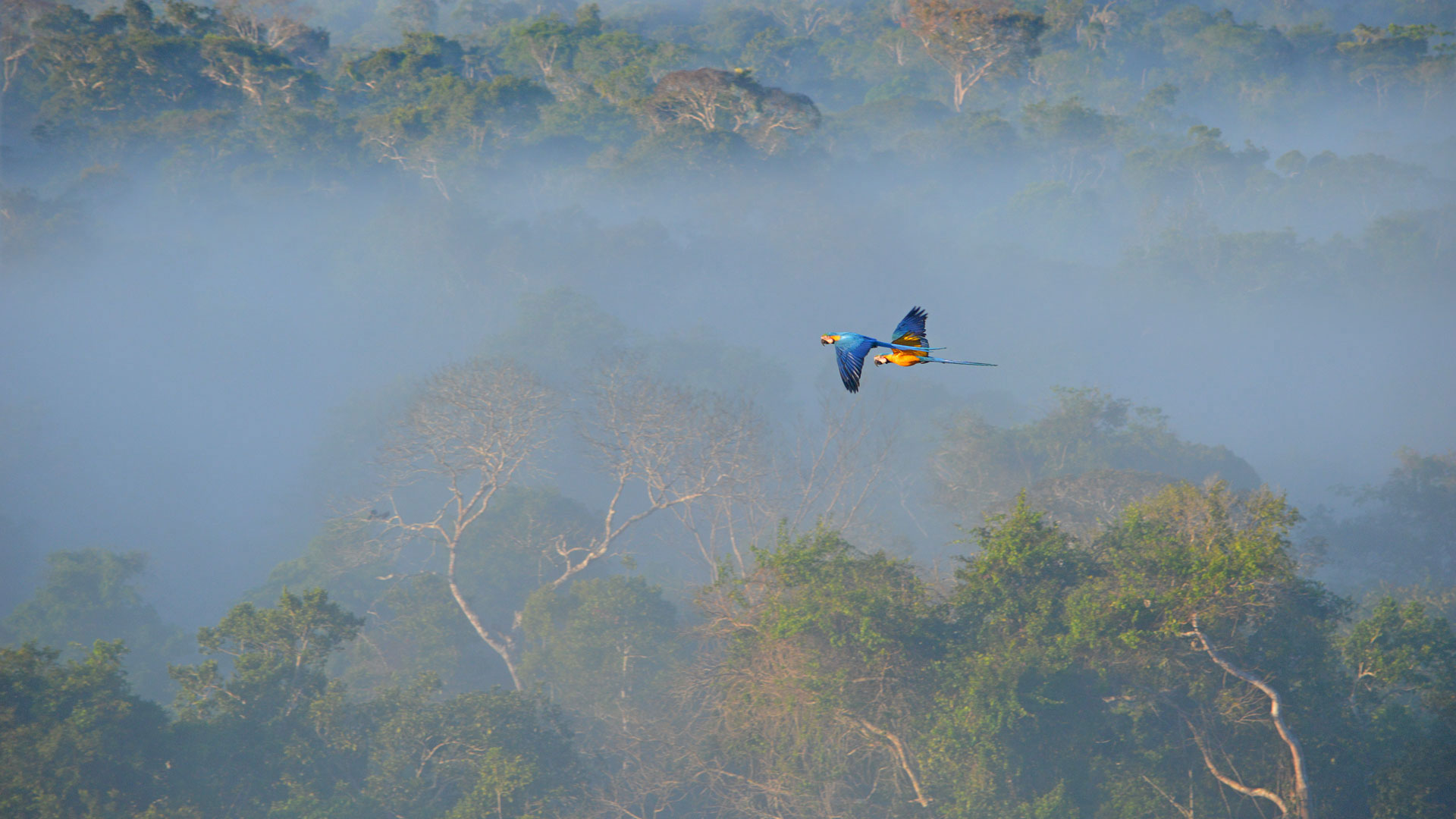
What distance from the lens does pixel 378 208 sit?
163 feet

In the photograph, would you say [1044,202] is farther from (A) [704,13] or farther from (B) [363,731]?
(B) [363,731]

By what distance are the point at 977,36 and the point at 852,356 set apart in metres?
57.4

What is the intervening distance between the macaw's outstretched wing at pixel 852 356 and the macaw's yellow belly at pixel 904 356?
15 centimetres

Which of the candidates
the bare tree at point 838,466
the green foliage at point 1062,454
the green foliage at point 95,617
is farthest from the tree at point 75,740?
the green foliage at point 1062,454

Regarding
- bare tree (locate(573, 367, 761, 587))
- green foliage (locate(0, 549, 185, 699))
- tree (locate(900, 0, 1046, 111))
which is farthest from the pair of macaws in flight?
tree (locate(900, 0, 1046, 111))

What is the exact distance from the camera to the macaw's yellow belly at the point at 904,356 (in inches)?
233

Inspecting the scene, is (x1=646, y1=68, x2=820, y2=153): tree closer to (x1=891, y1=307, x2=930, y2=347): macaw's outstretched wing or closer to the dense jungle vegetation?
the dense jungle vegetation

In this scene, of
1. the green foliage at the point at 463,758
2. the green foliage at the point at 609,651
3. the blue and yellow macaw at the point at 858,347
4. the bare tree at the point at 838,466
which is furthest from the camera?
the bare tree at the point at 838,466

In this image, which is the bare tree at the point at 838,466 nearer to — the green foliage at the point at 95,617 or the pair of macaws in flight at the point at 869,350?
the green foliage at the point at 95,617

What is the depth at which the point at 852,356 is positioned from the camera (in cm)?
613

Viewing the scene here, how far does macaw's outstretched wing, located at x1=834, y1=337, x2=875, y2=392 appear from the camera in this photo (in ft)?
19.7

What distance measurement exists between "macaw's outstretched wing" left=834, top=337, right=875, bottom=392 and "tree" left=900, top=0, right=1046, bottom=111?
55252 mm

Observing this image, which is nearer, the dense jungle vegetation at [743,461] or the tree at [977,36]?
the dense jungle vegetation at [743,461]

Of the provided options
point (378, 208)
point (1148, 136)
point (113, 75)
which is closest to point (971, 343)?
point (1148, 136)
